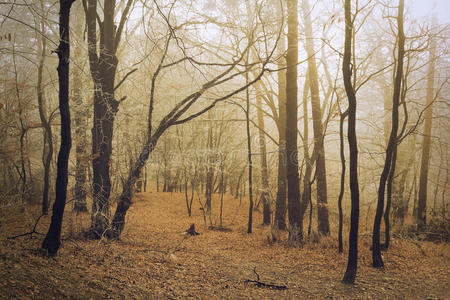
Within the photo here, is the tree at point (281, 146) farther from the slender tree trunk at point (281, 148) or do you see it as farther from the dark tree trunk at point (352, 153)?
the dark tree trunk at point (352, 153)

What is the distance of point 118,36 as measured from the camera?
21.8ft

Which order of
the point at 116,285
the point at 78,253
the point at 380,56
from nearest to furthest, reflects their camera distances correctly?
the point at 116,285
the point at 78,253
the point at 380,56

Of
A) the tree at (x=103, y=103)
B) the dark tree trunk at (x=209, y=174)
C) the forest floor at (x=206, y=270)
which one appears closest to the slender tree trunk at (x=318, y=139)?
the forest floor at (x=206, y=270)

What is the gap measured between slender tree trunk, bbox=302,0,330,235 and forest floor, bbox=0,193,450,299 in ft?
3.88

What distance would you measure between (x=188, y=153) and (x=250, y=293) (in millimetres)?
8536

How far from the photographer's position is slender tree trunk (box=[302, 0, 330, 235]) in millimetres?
8602

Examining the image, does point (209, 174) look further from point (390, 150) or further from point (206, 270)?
point (390, 150)

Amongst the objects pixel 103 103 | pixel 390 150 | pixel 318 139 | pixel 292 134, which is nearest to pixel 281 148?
pixel 318 139

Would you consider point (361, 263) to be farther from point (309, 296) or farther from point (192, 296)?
point (192, 296)

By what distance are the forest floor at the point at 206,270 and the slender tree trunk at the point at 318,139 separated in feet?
3.88

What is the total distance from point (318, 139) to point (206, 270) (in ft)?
17.8

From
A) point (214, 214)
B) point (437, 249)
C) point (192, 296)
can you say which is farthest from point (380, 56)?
point (192, 296)

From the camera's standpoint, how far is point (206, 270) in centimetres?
501

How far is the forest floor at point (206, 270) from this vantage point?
3.30m
